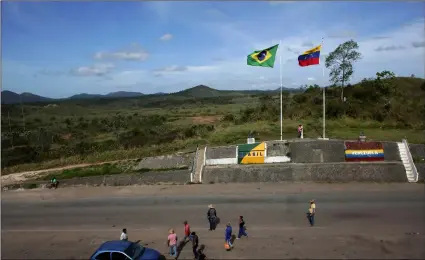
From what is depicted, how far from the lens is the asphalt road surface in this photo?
15.5 meters

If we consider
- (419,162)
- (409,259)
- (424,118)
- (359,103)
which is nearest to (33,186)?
(409,259)

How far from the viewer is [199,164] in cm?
2822

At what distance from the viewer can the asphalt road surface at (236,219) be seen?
1550 cm

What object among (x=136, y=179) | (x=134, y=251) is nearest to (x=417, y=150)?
(x=136, y=179)

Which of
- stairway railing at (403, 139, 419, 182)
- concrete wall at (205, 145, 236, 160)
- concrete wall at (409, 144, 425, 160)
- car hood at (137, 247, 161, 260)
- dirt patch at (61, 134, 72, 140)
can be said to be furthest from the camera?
dirt patch at (61, 134, 72, 140)

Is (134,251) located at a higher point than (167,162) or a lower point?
lower

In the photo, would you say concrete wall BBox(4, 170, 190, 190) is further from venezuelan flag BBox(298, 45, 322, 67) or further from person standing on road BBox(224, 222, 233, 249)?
venezuelan flag BBox(298, 45, 322, 67)

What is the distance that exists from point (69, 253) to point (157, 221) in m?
4.92

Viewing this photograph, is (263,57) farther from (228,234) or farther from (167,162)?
(228,234)

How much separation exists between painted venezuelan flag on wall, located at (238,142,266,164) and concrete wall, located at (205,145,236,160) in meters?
0.72

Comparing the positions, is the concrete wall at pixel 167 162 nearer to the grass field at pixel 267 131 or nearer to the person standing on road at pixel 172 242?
the grass field at pixel 267 131

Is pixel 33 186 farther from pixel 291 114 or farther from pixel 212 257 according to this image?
pixel 291 114

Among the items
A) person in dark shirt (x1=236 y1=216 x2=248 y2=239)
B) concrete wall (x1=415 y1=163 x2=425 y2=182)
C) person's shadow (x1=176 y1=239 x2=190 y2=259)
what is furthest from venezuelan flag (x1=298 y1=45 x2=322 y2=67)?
person's shadow (x1=176 y1=239 x2=190 y2=259)

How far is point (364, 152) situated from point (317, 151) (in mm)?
3375
